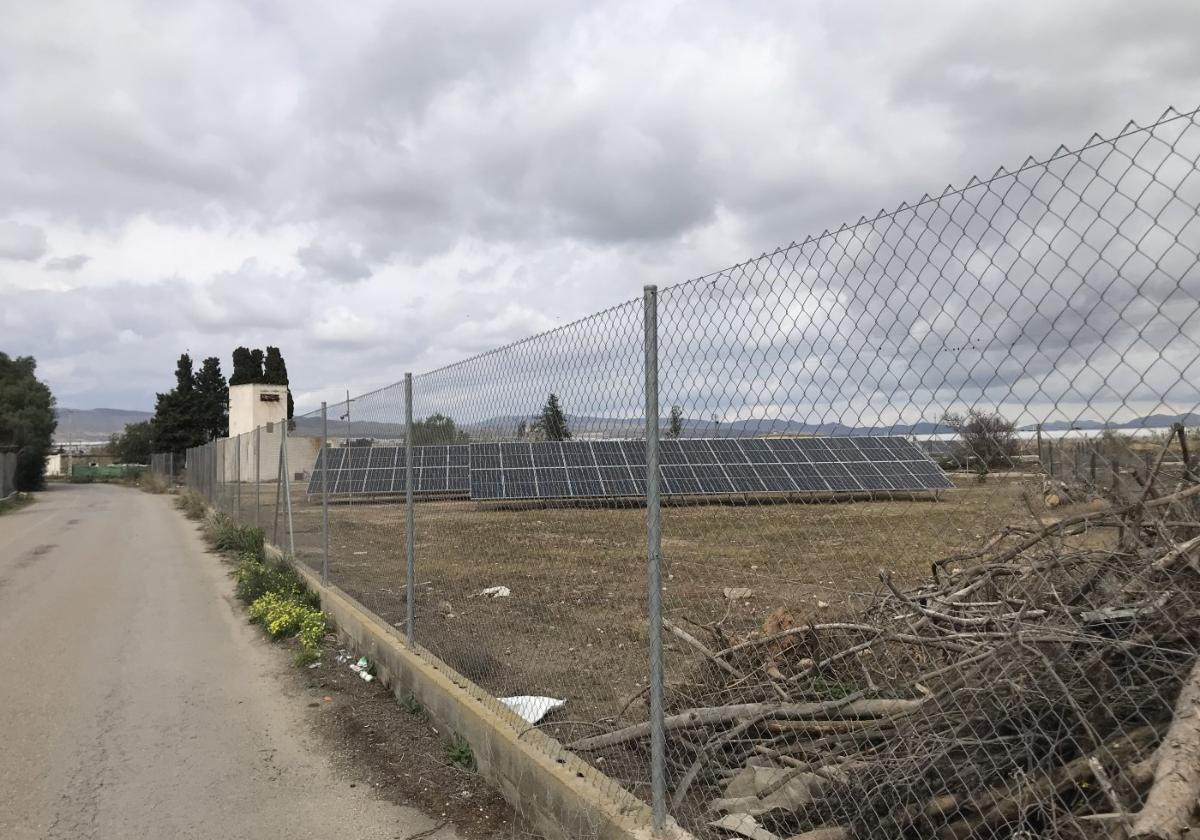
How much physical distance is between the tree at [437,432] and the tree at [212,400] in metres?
63.0

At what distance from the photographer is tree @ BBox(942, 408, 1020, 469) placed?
2.19 m

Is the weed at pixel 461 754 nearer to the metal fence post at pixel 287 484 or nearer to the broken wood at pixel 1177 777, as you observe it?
the broken wood at pixel 1177 777

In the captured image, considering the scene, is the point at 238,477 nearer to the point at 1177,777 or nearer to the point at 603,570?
the point at 603,570

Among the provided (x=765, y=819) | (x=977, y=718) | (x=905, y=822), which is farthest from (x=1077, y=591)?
(x=765, y=819)

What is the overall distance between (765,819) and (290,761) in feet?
10.0


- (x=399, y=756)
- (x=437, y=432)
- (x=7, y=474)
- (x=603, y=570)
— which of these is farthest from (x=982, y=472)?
(x=7, y=474)

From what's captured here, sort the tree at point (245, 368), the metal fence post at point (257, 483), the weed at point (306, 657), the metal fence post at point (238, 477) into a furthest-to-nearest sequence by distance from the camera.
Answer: the tree at point (245, 368) → the metal fence post at point (238, 477) → the metal fence post at point (257, 483) → the weed at point (306, 657)

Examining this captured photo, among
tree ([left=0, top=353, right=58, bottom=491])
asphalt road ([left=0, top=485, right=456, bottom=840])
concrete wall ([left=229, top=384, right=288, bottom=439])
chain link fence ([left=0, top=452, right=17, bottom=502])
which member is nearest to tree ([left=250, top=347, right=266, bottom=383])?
concrete wall ([left=229, top=384, right=288, bottom=439])

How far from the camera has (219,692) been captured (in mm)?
6535

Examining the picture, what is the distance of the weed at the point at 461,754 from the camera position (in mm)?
4730

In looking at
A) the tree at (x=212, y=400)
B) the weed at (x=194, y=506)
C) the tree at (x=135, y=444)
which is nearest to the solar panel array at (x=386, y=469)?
the weed at (x=194, y=506)

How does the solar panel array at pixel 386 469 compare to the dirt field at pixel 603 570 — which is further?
the solar panel array at pixel 386 469

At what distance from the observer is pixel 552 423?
4336 millimetres

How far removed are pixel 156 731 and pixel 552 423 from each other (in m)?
3.48
